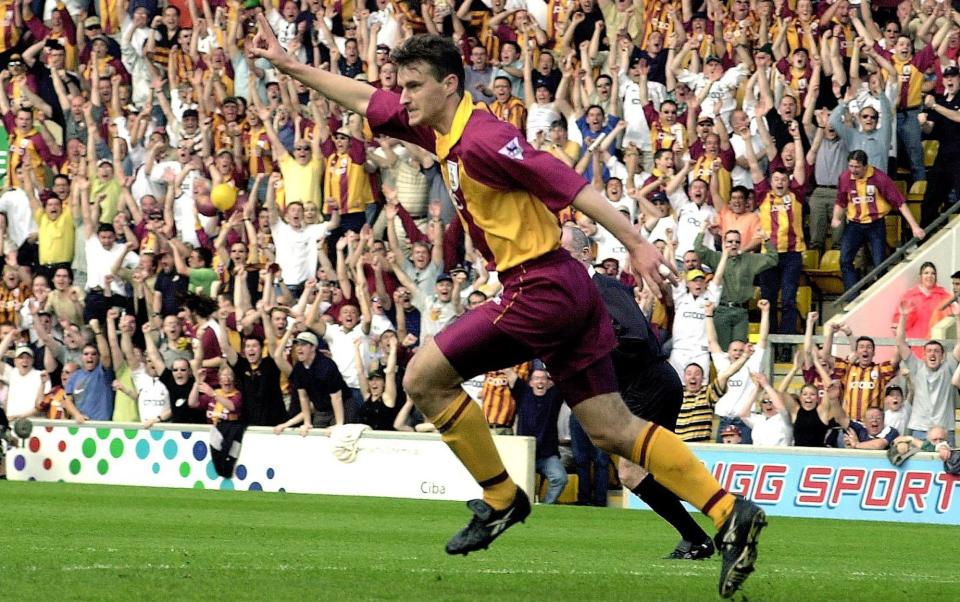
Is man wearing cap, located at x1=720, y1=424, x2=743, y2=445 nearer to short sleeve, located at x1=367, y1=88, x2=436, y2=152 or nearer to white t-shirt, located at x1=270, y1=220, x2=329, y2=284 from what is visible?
white t-shirt, located at x1=270, y1=220, x2=329, y2=284

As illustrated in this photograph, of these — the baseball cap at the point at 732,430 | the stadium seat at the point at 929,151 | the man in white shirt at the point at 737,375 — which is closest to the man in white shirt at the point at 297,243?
the man in white shirt at the point at 737,375

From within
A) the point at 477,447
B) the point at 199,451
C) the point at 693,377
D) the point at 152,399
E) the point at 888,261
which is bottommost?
the point at 199,451

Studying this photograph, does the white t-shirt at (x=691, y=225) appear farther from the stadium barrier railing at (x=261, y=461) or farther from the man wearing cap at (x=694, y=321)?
the stadium barrier railing at (x=261, y=461)

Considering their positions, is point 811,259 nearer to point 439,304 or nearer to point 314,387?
point 439,304

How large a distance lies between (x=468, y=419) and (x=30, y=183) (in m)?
16.9

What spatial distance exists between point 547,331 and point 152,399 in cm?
1364

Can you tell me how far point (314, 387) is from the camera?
61.6ft

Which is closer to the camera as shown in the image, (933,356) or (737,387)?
(933,356)

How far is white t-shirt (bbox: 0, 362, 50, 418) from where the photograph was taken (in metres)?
21.2

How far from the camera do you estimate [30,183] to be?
23125 mm

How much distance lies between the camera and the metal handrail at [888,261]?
59.8 feet

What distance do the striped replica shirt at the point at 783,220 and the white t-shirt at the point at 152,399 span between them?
7152mm

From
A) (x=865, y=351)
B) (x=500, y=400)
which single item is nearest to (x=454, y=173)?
(x=865, y=351)

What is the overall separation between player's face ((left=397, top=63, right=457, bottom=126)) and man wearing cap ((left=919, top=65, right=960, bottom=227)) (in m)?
12.7
